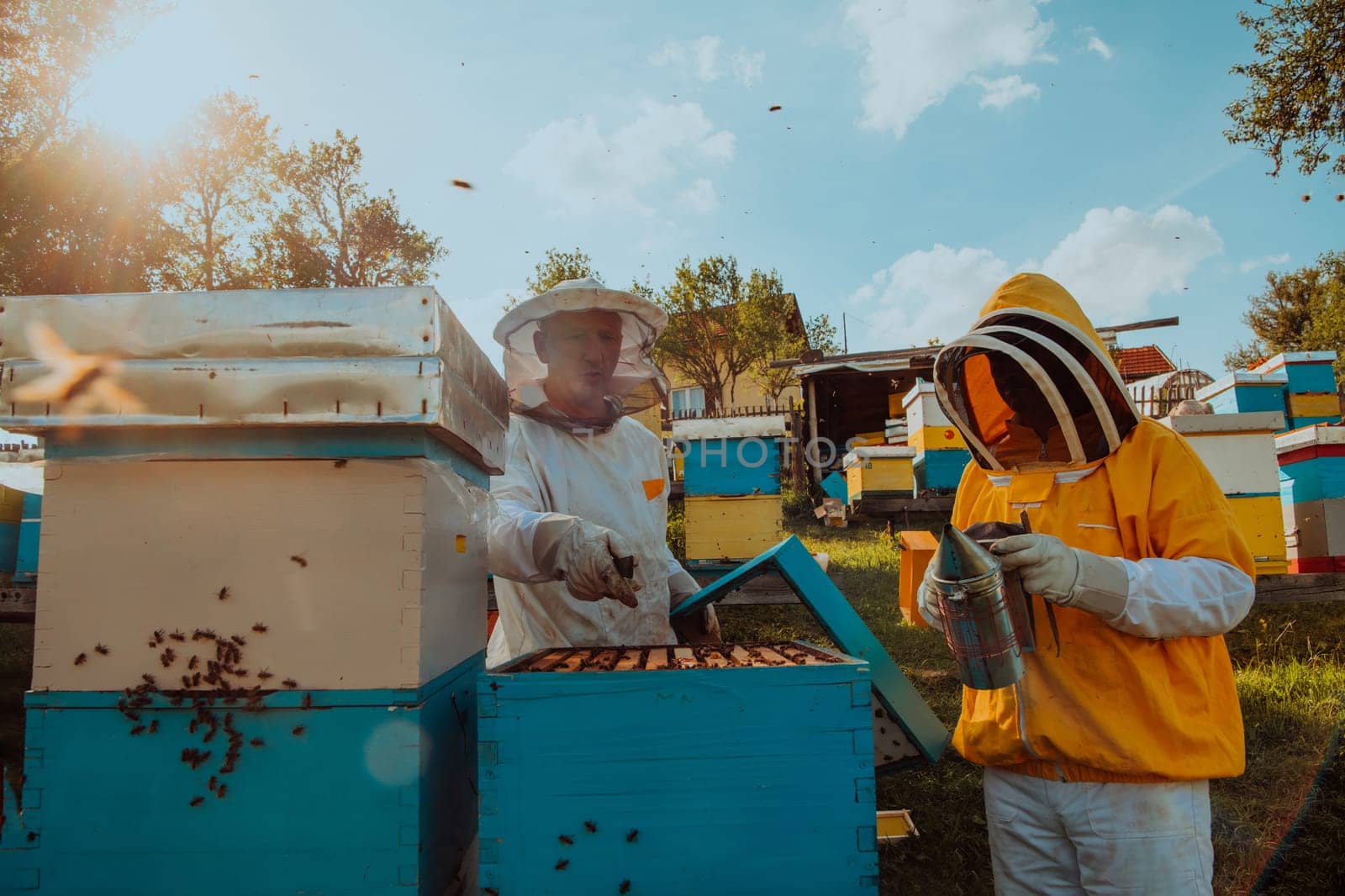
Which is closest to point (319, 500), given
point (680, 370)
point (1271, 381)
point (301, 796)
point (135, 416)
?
point (135, 416)

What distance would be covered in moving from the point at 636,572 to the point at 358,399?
4.62 feet

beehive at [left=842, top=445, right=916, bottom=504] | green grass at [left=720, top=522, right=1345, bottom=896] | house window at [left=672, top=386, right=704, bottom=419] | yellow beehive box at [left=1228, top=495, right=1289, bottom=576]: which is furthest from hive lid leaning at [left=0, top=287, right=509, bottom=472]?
house window at [left=672, top=386, right=704, bottom=419]

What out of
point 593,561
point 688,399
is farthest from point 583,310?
point 688,399

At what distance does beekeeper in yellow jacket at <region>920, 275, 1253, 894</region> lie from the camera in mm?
1559

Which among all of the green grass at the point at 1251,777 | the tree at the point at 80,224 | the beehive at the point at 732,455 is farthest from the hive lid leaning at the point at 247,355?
the tree at the point at 80,224

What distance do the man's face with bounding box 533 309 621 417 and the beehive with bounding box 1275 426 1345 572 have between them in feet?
18.5

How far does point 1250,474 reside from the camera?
5.33 metres

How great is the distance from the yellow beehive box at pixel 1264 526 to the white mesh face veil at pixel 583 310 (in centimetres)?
479

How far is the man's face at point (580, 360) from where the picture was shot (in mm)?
2521

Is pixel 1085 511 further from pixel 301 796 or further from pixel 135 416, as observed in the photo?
pixel 135 416

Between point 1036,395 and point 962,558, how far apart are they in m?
0.56

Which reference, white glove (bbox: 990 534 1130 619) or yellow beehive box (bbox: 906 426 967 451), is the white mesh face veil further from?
yellow beehive box (bbox: 906 426 967 451)

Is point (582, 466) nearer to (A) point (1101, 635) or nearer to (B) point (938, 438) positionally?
(A) point (1101, 635)

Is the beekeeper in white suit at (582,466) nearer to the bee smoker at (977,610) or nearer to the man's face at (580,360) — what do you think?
the man's face at (580,360)
